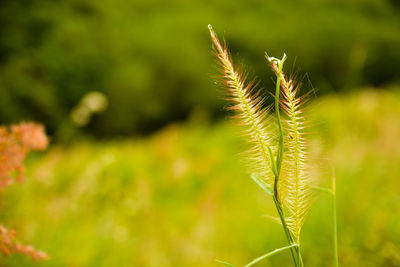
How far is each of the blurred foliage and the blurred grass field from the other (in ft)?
1.67

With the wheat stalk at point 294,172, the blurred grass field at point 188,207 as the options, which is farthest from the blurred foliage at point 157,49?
the wheat stalk at point 294,172

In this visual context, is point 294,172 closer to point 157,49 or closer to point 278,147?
point 278,147

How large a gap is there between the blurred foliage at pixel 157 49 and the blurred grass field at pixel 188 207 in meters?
0.51

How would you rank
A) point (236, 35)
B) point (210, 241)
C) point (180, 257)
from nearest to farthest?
point (180, 257)
point (210, 241)
point (236, 35)

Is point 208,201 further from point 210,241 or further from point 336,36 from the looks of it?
point 336,36

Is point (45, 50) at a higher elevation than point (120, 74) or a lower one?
higher

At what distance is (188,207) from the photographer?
9.79 feet

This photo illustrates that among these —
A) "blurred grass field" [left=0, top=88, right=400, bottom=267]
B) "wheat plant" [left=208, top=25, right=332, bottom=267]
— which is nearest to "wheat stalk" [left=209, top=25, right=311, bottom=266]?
"wheat plant" [left=208, top=25, right=332, bottom=267]

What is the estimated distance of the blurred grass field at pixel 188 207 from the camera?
5.89ft

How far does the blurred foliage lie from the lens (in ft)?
11.6

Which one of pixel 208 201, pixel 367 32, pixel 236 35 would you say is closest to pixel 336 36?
pixel 367 32

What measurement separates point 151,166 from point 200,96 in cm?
126

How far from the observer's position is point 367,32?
5.36 meters

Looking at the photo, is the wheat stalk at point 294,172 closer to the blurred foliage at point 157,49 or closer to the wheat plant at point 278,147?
the wheat plant at point 278,147
